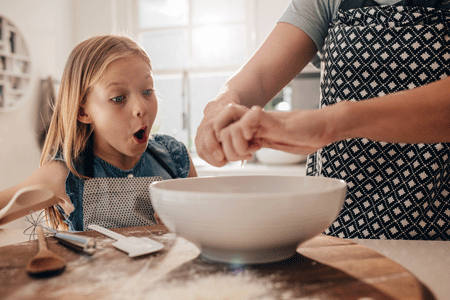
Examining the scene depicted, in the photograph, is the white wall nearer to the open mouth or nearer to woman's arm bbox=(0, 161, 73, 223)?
woman's arm bbox=(0, 161, 73, 223)

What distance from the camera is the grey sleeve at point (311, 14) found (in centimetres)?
98

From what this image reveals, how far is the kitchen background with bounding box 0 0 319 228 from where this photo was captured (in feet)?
9.28

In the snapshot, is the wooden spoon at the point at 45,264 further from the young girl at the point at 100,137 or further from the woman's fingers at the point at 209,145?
the young girl at the point at 100,137

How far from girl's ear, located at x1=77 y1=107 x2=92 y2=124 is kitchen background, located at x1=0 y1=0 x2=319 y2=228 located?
5.85 feet

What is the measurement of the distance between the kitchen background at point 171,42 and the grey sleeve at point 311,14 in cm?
192

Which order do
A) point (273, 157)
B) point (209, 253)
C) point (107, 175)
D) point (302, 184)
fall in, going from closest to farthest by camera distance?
point (209, 253) < point (302, 184) < point (107, 175) < point (273, 157)

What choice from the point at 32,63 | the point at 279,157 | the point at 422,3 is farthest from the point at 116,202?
the point at 32,63

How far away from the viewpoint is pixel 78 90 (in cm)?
114

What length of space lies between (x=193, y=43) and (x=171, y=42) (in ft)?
0.83

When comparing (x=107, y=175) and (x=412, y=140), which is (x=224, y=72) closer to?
(x=107, y=175)

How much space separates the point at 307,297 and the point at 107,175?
95 centimetres

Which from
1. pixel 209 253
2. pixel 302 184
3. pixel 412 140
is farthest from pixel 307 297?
pixel 412 140

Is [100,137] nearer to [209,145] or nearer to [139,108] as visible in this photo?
[139,108]

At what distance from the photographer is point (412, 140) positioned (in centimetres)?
61
